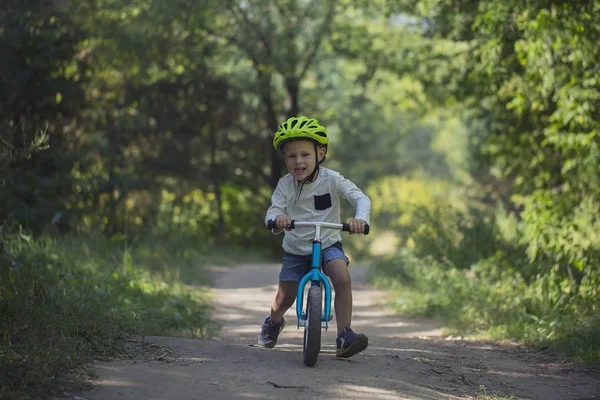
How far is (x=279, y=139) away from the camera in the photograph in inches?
245

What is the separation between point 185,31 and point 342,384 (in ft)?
55.2

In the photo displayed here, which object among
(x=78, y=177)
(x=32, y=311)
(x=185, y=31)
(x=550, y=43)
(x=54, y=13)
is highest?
(x=185, y=31)

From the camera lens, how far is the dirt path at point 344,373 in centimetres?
498

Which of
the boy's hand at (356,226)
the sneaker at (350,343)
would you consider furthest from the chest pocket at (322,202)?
the sneaker at (350,343)

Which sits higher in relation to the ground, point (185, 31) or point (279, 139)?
point (185, 31)

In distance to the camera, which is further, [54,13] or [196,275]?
[54,13]

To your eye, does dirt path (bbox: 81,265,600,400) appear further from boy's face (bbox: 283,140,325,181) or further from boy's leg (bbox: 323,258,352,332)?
boy's face (bbox: 283,140,325,181)

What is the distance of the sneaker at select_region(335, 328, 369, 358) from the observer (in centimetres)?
596

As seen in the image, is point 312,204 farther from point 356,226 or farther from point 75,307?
point 75,307

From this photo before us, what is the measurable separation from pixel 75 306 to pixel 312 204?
6.65 feet

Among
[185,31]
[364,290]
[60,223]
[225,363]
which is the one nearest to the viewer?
[225,363]

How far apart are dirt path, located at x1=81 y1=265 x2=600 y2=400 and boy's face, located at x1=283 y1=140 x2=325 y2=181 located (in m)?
1.41

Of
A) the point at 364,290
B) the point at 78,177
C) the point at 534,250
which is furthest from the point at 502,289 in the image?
the point at 78,177

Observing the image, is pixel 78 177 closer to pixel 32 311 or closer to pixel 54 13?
pixel 54 13
